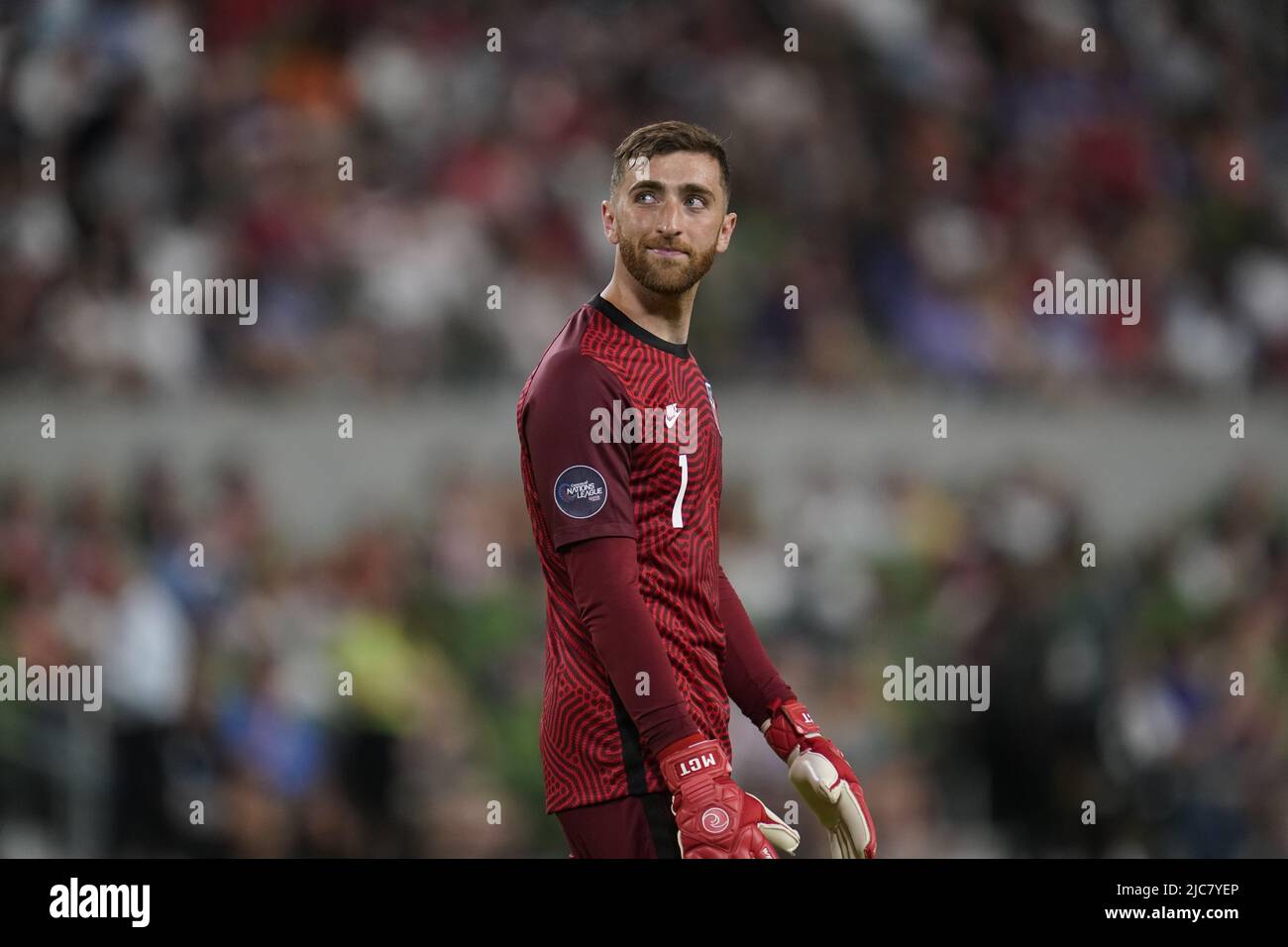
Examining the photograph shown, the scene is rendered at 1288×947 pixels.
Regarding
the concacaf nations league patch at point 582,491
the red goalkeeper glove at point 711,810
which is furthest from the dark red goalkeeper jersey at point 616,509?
the red goalkeeper glove at point 711,810

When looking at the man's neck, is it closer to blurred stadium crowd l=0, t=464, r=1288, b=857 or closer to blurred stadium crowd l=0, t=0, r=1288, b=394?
blurred stadium crowd l=0, t=464, r=1288, b=857

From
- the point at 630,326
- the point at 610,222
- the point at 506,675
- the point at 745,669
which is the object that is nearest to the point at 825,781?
the point at 745,669

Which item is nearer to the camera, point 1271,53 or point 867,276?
point 867,276

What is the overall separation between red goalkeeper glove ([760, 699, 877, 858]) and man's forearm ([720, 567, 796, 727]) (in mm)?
31

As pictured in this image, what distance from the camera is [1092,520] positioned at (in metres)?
7.11

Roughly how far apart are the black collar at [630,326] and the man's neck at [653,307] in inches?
0.4

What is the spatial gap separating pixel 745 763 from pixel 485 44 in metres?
3.82

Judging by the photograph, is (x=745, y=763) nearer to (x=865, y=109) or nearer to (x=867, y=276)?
(x=867, y=276)

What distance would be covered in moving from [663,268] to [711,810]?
3.05 ft

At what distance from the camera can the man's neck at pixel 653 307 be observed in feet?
9.52

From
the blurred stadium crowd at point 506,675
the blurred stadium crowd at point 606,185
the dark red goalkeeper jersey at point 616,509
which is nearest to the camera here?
the dark red goalkeeper jersey at point 616,509

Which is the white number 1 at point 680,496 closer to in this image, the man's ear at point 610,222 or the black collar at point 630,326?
the black collar at point 630,326

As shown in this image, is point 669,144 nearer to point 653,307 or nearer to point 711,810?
point 653,307
